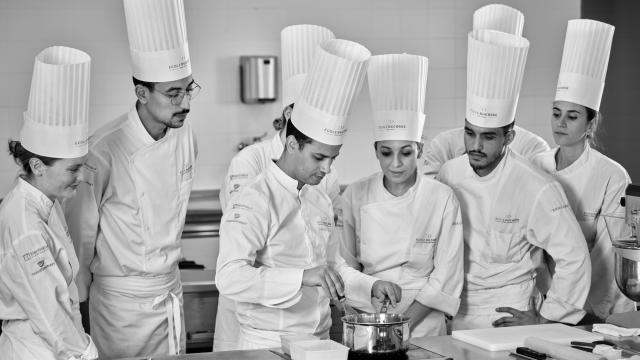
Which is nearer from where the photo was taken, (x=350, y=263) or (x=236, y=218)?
(x=236, y=218)

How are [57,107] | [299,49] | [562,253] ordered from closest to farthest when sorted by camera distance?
[57,107]
[562,253]
[299,49]

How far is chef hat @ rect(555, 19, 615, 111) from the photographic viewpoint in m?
3.63

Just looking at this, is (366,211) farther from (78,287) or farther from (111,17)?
(111,17)

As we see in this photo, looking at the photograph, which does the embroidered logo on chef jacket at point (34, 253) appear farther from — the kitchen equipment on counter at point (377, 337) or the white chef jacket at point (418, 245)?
the white chef jacket at point (418, 245)

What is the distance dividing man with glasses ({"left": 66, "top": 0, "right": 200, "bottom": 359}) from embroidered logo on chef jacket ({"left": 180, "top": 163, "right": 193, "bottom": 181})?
0.05 metres

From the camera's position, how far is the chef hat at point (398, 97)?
10.7 ft

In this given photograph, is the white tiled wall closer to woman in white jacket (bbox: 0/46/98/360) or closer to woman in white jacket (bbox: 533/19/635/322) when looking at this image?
woman in white jacket (bbox: 533/19/635/322)

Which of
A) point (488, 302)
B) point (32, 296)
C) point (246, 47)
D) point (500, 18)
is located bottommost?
point (488, 302)

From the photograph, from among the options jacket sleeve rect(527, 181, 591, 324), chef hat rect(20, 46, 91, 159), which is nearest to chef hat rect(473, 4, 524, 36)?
jacket sleeve rect(527, 181, 591, 324)

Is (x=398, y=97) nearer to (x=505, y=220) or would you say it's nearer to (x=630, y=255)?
(x=505, y=220)

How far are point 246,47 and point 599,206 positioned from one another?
2.61 m

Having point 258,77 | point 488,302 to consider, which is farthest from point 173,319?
point 258,77

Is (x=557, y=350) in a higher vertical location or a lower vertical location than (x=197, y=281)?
higher

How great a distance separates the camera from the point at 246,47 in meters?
5.41
